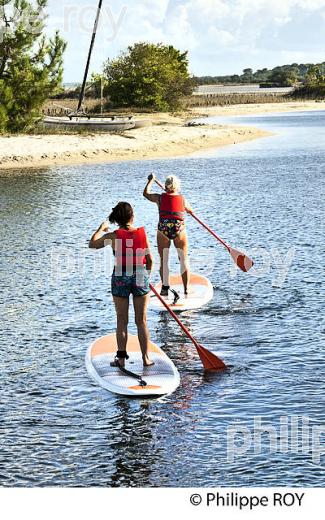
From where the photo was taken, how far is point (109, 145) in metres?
51.8

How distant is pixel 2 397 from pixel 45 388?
2.08 feet

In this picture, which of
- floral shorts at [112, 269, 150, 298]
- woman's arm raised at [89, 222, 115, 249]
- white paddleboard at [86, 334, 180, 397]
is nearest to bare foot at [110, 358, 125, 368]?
white paddleboard at [86, 334, 180, 397]

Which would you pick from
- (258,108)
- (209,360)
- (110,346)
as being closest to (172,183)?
(110,346)

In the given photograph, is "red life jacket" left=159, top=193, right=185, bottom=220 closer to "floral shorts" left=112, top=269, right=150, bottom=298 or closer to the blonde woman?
the blonde woman

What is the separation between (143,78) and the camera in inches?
3632

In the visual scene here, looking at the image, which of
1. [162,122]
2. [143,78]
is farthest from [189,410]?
[143,78]

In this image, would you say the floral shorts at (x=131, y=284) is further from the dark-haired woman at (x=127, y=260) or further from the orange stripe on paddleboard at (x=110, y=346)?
the orange stripe on paddleboard at (x=110, y=346)

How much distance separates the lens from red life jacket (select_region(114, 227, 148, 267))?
1176cm

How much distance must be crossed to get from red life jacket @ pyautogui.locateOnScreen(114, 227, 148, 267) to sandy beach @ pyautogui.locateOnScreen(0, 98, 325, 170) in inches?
1306

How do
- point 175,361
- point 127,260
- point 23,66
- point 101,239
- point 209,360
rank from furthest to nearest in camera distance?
point 23,66, point 175,361, point 209,360, point 127,260, point 101,239

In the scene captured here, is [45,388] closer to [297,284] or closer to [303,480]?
[303,480]

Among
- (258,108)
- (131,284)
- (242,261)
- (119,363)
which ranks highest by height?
(131,284)

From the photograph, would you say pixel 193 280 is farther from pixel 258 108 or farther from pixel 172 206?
pixel 258 108

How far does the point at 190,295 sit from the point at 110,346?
3.51 metres
